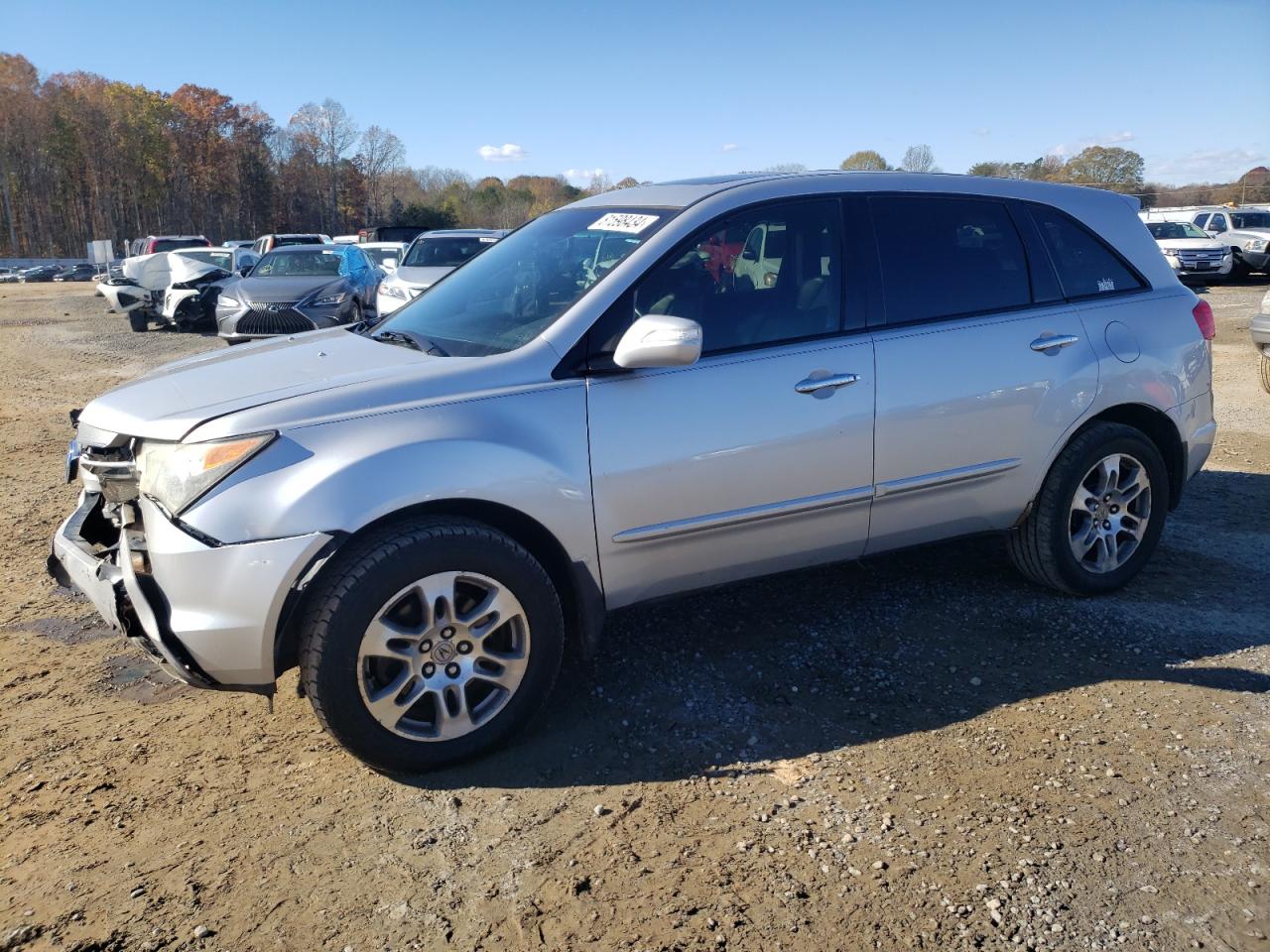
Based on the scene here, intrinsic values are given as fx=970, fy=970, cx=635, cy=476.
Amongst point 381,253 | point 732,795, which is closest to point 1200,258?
point 381,253

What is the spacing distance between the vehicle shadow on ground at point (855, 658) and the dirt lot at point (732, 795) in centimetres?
2

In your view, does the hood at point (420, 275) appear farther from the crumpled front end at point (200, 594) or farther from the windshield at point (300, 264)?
the crumpled front end at point (200, 594)

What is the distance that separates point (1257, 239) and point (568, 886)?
30183mm

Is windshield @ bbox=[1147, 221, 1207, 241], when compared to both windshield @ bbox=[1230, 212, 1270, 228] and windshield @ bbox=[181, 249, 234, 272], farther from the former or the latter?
windshield @ bbox=[181, 249, 234, 272]

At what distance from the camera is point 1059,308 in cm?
432

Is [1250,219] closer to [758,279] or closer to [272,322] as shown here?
[272,322]

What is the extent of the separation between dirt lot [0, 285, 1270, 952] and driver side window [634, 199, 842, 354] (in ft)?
4.47

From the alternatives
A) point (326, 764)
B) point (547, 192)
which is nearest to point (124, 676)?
point (326, 764)

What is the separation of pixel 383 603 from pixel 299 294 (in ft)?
39.4

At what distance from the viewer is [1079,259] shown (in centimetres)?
447

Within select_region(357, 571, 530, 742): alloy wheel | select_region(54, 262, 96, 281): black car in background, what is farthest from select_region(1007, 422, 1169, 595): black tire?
select_region(54, 262, 96, 281): black car in background

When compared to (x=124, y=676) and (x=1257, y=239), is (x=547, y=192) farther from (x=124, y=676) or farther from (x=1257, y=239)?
(x=124, y=676)

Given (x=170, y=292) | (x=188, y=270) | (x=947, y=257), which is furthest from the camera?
(x=188, y=270)

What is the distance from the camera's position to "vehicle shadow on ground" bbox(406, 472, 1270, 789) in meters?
3.40
